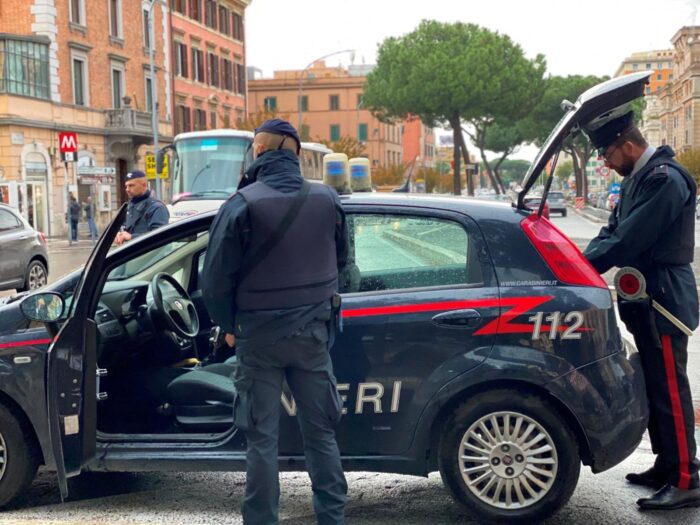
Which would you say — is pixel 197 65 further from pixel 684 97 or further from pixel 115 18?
pixel 684 97

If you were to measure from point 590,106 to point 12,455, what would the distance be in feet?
10.2

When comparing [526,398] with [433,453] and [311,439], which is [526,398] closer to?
[433,453]

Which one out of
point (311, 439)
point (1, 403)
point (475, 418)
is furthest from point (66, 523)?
point (475, 418)

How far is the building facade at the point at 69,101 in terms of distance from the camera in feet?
117

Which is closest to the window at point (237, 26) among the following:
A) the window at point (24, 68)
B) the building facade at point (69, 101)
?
the building facade at point (69, 101)

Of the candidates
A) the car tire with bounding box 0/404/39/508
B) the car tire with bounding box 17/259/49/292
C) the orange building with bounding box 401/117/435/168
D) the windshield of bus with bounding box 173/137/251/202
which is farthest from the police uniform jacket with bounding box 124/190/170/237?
the orange building with bounding box 401/117/435/168

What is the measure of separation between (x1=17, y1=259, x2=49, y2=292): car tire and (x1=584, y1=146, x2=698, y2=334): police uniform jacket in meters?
12.6

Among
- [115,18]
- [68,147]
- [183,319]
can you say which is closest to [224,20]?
[115,18]

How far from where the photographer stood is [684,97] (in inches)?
4574

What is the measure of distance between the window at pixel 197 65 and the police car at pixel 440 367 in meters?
51.0

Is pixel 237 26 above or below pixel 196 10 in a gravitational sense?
above

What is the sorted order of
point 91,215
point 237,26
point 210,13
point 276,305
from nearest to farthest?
point 276,305 < point 91,215 < point 210,13 < point 237,26

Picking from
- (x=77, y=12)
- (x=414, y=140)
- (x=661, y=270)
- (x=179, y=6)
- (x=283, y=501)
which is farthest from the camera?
(x=414, y=140)

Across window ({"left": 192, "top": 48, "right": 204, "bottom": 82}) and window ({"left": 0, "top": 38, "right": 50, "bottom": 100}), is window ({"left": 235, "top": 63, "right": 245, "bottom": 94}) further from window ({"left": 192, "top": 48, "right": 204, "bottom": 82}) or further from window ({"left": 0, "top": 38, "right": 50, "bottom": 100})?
window ({"left": 0, "top": 38, "right": 50, "bottom": 100})
